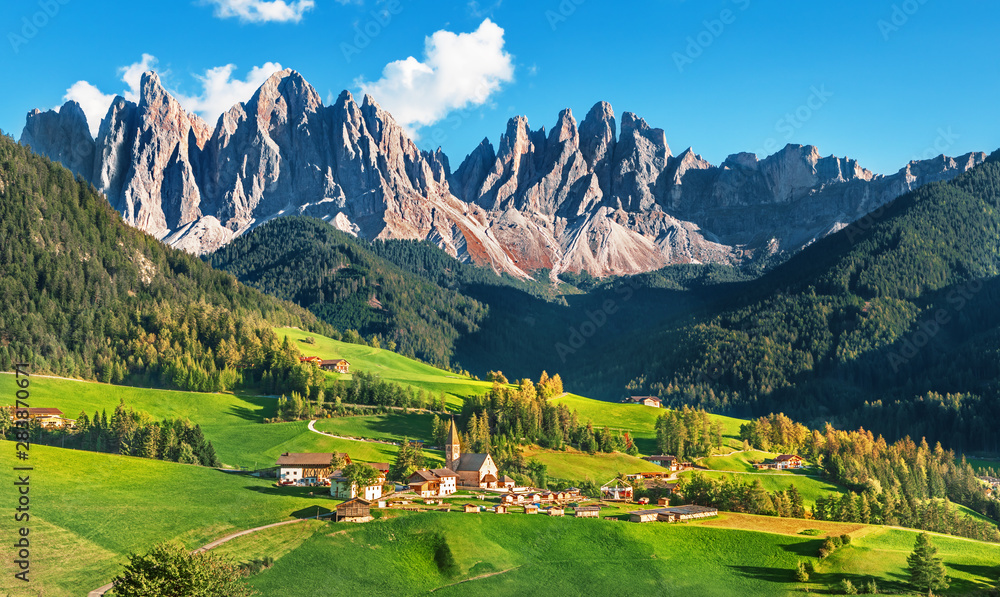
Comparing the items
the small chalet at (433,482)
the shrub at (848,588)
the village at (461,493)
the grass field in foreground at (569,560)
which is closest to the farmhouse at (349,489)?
the village at (461,493)

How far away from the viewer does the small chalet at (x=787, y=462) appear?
151663mm

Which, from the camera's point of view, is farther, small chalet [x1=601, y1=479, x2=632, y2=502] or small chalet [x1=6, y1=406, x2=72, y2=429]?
small chalet [x1=6, y1=406, x2=72, y2=429]

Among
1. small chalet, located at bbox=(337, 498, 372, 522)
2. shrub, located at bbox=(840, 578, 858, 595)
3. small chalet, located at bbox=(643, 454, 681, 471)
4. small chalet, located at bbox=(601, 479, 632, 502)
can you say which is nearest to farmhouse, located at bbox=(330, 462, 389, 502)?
small chalet, located at bbox=(337, 498, 372, 522)

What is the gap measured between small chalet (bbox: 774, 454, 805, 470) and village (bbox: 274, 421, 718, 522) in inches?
1330

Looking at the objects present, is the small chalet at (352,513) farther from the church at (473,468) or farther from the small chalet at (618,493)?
the small chalet at (618,493)

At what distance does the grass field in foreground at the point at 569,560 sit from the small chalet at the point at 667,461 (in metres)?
47.3

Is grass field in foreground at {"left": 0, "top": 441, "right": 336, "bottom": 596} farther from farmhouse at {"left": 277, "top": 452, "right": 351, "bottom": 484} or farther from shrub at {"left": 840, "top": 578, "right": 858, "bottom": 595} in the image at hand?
shrub at {"left": 840, "top": 578, "right": 858, "bottom": 595}

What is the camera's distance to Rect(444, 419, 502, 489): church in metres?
116

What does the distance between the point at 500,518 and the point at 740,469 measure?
2807 inches

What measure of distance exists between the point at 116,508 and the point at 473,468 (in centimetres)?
4784

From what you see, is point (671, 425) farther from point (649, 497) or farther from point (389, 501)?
point (389, 501)

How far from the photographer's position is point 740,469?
147625mm

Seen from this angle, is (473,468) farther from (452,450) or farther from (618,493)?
(618,493)

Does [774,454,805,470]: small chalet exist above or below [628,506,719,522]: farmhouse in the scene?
above
